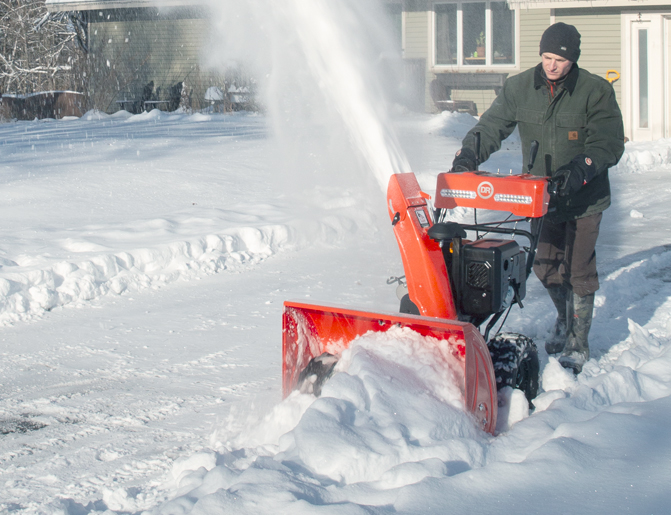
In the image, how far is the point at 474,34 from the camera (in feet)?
57.6

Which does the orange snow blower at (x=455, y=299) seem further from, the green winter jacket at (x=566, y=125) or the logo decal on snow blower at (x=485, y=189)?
the green winter jacket at (x=566, y=125)

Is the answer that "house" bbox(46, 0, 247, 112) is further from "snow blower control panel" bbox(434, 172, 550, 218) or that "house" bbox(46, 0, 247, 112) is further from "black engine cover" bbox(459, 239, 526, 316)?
"black engine cover" bbox(459, 239, 526, 316)

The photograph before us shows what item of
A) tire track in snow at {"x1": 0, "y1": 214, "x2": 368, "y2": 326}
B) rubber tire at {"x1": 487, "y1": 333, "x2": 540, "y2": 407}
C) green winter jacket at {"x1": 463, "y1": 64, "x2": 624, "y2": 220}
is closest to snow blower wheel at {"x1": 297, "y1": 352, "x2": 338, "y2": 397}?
rubber tire at {"x1": 487, "y1": 333, "x2": 540, "y2": 407}

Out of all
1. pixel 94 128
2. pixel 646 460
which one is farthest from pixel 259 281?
pixel 94 128

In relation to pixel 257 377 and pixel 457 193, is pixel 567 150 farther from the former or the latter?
pixel 257 377

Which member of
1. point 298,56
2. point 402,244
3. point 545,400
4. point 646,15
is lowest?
point 545,400

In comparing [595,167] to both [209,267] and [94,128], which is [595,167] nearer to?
[209,267]

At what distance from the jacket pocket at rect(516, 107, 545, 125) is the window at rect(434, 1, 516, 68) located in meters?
14.6

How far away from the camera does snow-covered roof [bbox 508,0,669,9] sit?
14133 millimetres

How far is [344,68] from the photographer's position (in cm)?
403

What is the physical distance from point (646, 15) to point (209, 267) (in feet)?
41.8

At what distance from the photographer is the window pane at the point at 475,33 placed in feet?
57.5

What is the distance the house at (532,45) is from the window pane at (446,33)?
0.03 metres

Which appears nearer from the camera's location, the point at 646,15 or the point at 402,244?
the point at 402,244
